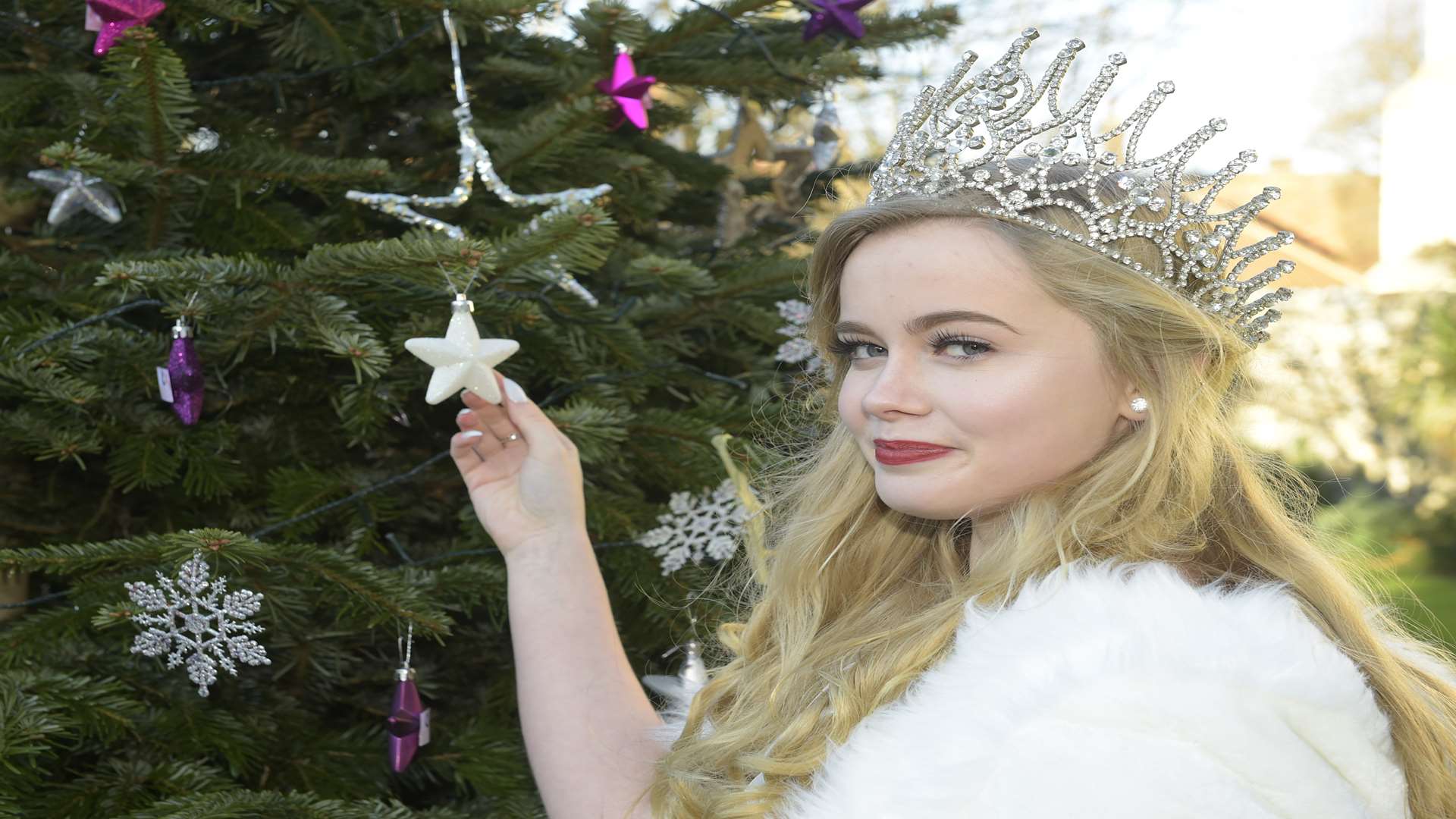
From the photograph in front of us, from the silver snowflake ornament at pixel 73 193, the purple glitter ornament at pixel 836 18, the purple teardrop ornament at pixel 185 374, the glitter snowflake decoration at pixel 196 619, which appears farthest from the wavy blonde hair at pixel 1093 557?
the silver snowflake ornament at pixel 73 193

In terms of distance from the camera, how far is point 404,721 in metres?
1.49

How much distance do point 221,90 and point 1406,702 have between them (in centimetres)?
177

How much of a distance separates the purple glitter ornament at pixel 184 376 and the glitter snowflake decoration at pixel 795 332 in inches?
32.7

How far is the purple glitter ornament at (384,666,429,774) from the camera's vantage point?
1.49 m

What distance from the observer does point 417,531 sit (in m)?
1.88

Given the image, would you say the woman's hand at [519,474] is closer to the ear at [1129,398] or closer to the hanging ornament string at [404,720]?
the hanging ornament string at [404,720]

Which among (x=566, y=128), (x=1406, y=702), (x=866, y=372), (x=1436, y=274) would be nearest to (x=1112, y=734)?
(x=1406, y=702)

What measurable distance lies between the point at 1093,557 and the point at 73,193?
1330mm

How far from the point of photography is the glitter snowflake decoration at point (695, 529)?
1.68m

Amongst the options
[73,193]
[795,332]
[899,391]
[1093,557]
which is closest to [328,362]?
[73,193]

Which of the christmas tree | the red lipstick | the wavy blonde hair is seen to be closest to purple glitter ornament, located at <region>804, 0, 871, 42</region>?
the christmas tree

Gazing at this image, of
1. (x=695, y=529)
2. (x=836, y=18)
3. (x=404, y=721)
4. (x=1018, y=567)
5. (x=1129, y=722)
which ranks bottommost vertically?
(x=404, y=721)

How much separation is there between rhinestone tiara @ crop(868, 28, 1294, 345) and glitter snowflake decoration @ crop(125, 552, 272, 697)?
3.19 feet

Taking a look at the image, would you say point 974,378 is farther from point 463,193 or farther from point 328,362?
point 328,362
